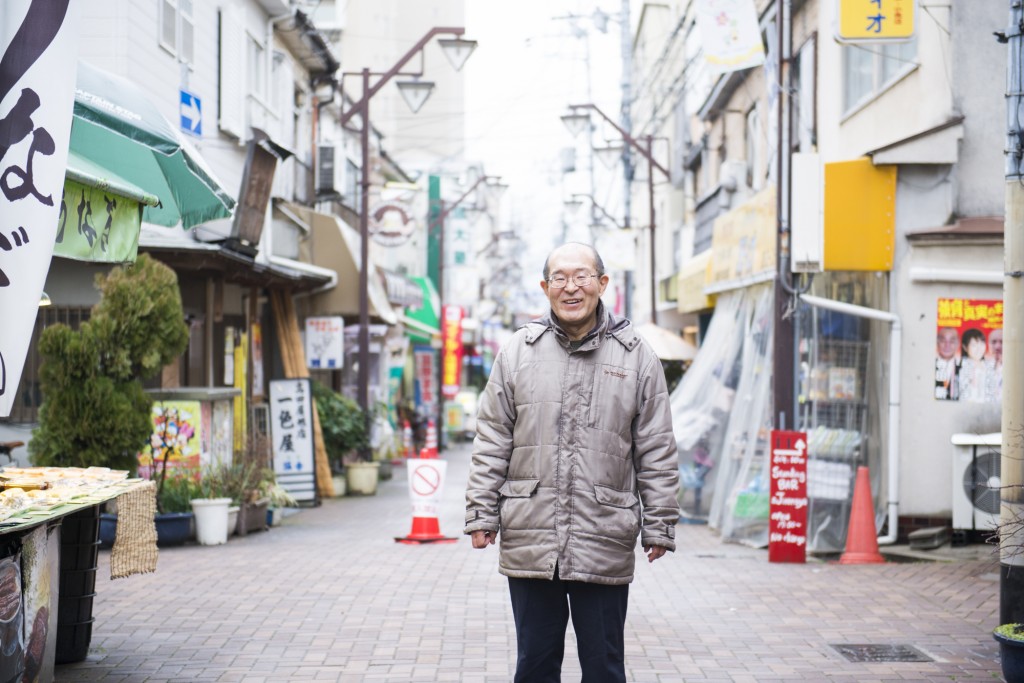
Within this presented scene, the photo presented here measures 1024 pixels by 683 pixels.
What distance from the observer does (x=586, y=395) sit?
16.3ft

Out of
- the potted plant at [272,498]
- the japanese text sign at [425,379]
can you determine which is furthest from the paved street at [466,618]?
the japanese text sign at [425,379]

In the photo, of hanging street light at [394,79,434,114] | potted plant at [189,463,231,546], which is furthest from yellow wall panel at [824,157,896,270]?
hanging street light at [394,79,434,114]

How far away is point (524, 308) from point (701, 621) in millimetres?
90039

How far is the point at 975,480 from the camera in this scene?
11695 millimetres

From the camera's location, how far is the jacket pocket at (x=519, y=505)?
4.90 metres

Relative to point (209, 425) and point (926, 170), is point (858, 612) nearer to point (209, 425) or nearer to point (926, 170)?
point (926, 170)

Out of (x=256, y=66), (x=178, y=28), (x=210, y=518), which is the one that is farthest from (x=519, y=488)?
(x=256, y=66)

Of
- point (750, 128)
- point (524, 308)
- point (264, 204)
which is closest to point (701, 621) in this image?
point (264, 204)

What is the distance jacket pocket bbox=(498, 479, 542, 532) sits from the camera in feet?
16.1

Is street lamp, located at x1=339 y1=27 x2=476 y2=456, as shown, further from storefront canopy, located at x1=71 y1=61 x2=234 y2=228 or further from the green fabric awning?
storefront canopy, located at x1=71 y1=61 x2=234 y2=228

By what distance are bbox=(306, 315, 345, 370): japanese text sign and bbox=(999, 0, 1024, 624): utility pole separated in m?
15.1

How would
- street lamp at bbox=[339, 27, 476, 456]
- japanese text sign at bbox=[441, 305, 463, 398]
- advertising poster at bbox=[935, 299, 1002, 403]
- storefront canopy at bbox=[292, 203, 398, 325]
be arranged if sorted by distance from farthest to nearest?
japanese text sign at bbox=[441, 305, 463, 398] < storefront canopy at bbox=[292, 203, 398, 325] < street lamp at bbox=[339, 27, 476, 456] < advertising poster at bbox=[935, 299, 1002, 403]

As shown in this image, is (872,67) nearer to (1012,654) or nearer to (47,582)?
(1012,654)

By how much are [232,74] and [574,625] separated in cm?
1463
